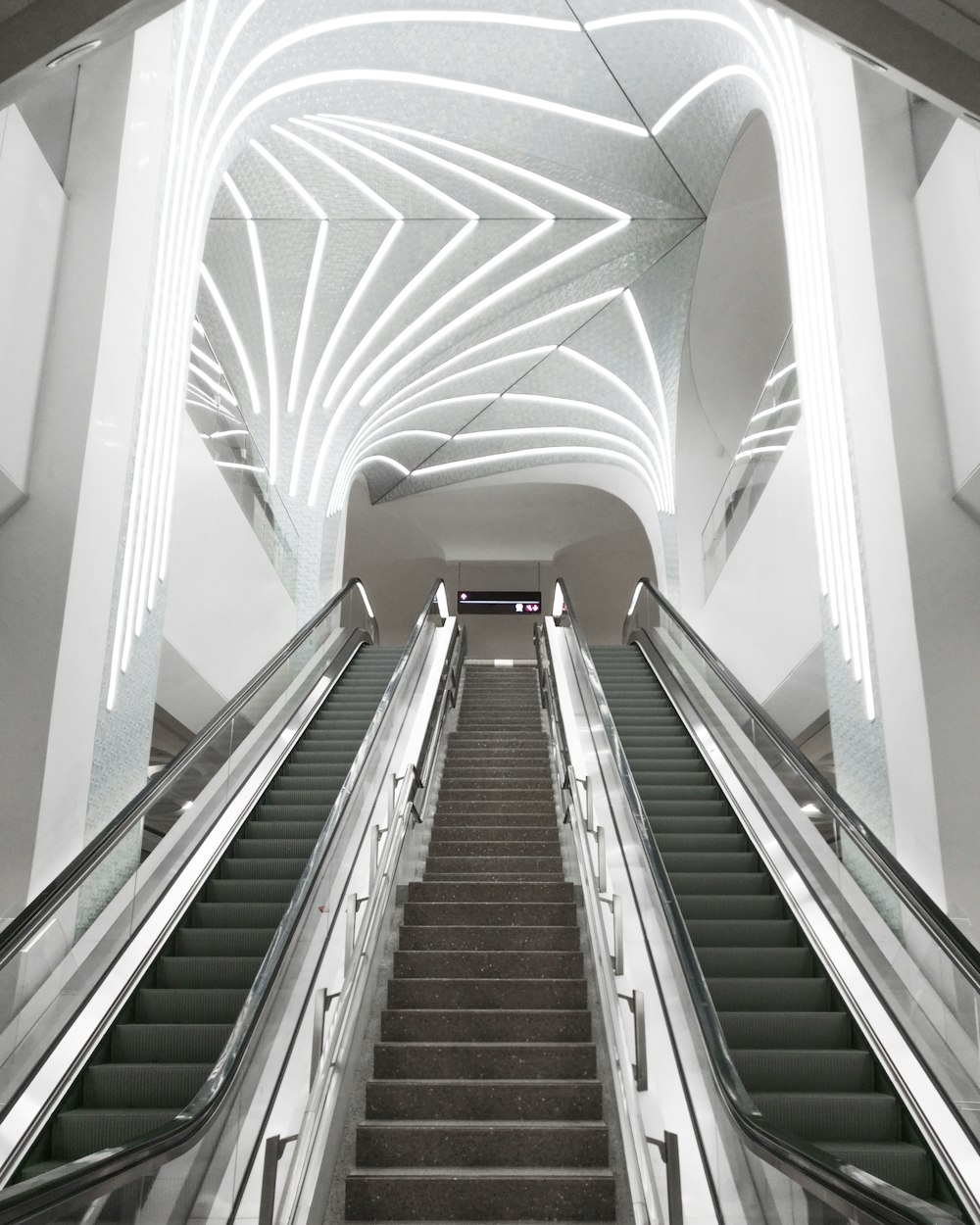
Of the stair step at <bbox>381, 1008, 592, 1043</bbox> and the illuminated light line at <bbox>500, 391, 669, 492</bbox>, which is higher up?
the illuminated light line at <bbox>500, 391, 669, 492</bbox>

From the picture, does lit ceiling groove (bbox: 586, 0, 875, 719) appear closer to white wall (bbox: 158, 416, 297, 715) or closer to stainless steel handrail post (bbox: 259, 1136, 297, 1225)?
stainless steel handrail post (bbox: 259, 1136, 297, 1225)

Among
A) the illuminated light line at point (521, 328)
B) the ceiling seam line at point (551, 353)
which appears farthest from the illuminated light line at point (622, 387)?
the illuminated light line at point (521, 328)

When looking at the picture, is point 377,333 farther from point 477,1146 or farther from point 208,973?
point 477,1146

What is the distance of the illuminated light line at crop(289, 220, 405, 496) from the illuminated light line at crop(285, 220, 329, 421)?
0.84 feet

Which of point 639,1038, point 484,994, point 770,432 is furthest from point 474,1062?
point 770,432

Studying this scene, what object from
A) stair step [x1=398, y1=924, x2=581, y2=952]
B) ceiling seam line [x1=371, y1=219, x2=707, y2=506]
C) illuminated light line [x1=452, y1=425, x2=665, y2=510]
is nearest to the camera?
stair step [x1=398, y1=924, x2=581, y2=952]

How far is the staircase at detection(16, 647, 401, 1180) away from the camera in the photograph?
3.77 metres

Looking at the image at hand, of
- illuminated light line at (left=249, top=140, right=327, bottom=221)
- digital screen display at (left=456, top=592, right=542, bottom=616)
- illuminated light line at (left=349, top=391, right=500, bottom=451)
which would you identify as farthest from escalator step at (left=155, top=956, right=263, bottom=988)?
digital screen display at (left=456, top=592, right=542, bottom=616)

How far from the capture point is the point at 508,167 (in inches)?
411

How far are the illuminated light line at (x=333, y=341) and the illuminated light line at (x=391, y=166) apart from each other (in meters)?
0.63

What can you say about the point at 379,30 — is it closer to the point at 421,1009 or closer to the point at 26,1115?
the point at 421,1009

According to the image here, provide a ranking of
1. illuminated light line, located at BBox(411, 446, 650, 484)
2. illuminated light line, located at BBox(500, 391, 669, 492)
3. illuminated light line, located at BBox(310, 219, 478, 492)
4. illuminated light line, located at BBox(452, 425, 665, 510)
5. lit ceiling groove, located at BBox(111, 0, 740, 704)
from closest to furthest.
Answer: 1. lit ceiling groove, located at BBox(111, 0, 740, 704)
2. illuminated light line, located at BBox(310, 219, 478, 492)
3. illuminated light line, located at BBox(500, 391, 669, 492)
4. illuminated light line, located at BBox(452, 425, 665, 510)
5. illuminated light line, located at BBox(411, 446, 650, 484)

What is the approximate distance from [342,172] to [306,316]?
8.30ft

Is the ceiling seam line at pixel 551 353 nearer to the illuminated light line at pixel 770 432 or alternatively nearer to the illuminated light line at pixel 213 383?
the illuminated light line at pixel 770 432
